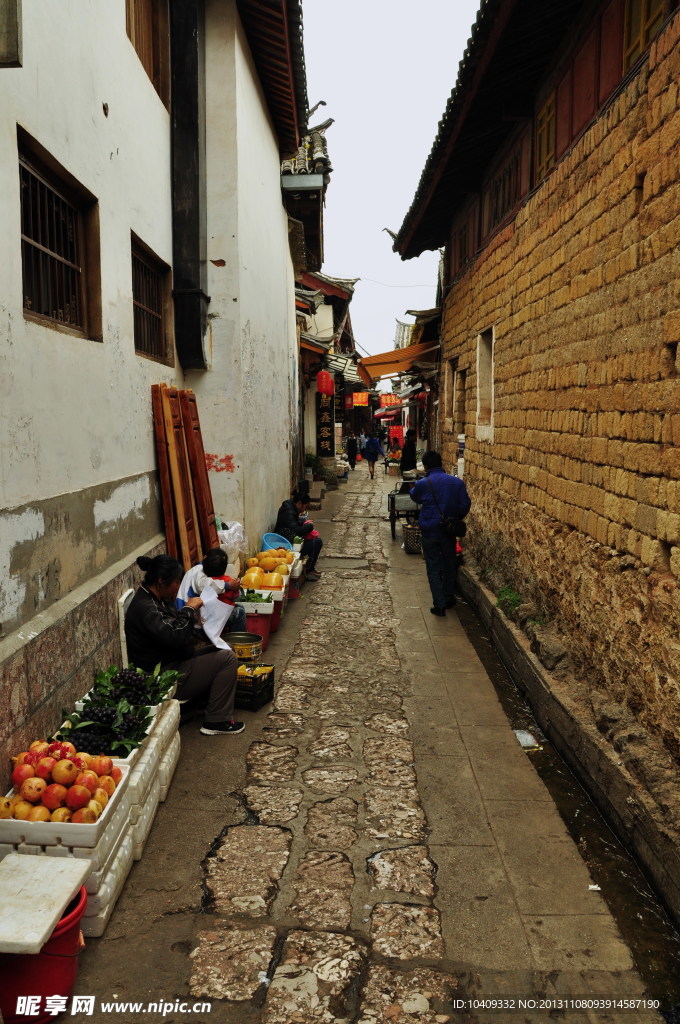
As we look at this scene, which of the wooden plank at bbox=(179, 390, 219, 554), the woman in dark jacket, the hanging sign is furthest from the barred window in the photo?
the hanging sign

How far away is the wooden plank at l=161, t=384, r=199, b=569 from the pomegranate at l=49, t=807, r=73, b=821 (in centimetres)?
411

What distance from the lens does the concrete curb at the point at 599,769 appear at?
3.49m

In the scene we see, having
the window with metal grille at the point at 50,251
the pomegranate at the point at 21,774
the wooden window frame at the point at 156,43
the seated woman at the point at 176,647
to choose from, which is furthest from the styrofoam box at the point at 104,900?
the wooden window frame at the point at 156,43

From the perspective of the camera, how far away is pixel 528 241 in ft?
24.6

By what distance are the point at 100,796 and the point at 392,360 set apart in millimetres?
13964

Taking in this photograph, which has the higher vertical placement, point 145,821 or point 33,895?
point 33,895

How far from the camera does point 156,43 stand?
7.70 metres

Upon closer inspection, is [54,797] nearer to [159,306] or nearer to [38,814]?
[38,814]

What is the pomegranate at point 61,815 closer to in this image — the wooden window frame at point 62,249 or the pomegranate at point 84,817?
the pomegranate at point 84,817

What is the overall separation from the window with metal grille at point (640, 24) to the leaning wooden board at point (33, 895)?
17.4 feet

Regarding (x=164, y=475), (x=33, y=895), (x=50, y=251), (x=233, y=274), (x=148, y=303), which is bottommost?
(x=33, y=895)

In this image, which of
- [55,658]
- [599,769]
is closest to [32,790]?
[55,658]

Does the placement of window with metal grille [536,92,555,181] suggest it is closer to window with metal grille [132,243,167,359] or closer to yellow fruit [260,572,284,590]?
window with metal grille [132,243,167,359]

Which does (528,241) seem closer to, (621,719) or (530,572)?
(530,572)
